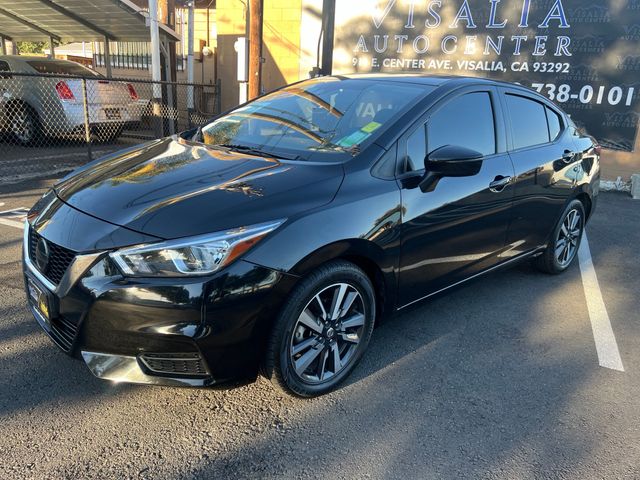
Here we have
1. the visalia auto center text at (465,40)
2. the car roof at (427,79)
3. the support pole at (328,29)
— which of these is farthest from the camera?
the support pole at (328,29)

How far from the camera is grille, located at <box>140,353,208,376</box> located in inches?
89.4

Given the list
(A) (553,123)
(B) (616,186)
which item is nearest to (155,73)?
(A) (553,123)

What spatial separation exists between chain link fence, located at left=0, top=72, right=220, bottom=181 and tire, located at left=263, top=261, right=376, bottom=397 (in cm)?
686

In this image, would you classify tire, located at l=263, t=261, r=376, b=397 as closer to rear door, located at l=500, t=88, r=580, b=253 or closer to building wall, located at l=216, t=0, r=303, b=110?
rear door, located at l=500, t=88, r=580, b=253

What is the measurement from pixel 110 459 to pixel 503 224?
2874 mm

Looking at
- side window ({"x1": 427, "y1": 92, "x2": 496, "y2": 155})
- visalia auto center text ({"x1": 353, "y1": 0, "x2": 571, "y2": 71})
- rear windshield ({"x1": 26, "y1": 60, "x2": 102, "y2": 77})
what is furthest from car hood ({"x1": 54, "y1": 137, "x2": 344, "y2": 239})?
visalia auto center text ({"x1": 353, "y1": 0, "x2": 571, "y2": 71})

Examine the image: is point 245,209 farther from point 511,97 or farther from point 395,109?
point 511,97

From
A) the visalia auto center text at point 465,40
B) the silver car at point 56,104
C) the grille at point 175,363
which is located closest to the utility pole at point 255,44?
the silver car at point 56,104

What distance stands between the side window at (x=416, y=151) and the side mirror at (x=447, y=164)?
43mm

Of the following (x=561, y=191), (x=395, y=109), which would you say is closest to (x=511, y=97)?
(x=561, y=191)

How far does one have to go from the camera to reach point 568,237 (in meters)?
4.75

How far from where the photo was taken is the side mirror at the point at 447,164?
116 inches

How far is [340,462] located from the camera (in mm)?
2316

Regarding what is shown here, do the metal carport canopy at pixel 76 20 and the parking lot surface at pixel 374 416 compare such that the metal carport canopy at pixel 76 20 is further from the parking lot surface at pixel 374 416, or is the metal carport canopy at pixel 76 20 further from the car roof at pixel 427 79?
the parking lot surface at pixel 374 416
